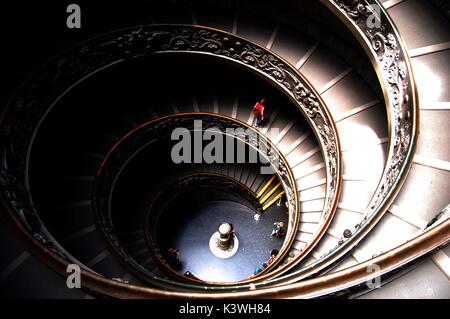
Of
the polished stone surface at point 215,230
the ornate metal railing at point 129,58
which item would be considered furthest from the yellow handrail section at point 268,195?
the ornate metal railing at point 129,58

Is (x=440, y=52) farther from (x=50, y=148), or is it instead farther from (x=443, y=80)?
(x=50, y=148)

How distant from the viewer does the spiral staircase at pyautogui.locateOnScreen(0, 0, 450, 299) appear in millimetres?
3525

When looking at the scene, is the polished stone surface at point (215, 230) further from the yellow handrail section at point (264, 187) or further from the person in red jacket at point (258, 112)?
the person in red jacket at point (258, 112)

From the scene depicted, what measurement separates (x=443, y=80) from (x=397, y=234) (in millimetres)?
2419

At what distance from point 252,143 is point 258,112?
0.96 m

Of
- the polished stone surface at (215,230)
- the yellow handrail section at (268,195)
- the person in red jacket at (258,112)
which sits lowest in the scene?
the polished stone surface at (215,230)

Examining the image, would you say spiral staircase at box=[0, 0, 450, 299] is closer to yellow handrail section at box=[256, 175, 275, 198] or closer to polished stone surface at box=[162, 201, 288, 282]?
yellow handrail section at box=[256, 175, 275, 198]

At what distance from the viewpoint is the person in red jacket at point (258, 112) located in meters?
8.48

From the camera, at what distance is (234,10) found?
792 centimetres

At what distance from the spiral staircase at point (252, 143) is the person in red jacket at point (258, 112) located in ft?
1.00

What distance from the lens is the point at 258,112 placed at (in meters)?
8.59

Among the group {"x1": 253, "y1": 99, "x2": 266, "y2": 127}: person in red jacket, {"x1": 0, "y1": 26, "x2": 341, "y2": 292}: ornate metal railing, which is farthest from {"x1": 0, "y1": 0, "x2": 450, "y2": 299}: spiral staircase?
{"x1": 253, "y1": 99, "x2": 266, "y2": 127}: person in red jacket

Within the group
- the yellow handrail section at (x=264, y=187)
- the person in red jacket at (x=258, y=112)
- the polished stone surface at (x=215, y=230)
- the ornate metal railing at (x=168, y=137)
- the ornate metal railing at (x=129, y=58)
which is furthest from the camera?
the yellow handrail section at (x=264, y=187)
